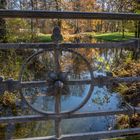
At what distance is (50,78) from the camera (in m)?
2.79

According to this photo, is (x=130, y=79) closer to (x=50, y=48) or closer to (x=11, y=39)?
(x=50, y=48)

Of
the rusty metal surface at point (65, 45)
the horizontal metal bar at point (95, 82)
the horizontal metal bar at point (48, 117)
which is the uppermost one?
the rusty metal surface at point (65, 45)

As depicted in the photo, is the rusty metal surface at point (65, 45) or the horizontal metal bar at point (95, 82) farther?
the horizontal metal bar at point (95, 82)

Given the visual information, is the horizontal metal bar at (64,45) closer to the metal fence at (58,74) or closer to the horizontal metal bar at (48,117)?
the metal fence at (58,74)

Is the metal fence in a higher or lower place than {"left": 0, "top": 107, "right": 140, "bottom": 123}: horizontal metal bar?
higher

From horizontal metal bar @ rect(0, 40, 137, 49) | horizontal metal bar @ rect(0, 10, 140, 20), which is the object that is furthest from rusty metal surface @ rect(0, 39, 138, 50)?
horizontal metal bar @ rect(0, 10, 140, 20)

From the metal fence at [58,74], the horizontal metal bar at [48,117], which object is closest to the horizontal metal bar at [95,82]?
the metal fence at [58,74]

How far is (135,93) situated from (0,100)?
3556 millimetres

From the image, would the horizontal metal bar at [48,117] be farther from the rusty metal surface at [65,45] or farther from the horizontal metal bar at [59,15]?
the horizontal metal bar at [59,15]

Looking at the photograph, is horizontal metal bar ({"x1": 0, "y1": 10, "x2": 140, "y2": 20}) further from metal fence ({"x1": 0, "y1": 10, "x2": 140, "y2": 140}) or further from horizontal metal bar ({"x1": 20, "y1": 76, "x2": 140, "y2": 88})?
horizontal metal bar ({"x1": 20, "y1": 76, "x2": 140, "y2": 88})

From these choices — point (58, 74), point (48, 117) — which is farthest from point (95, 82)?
point (48, 117)

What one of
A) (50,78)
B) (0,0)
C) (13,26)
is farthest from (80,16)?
(0,0)

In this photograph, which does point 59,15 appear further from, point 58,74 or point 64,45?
point 58,74

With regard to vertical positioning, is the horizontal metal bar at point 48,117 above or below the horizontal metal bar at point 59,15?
below
